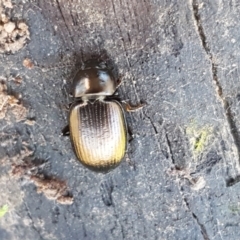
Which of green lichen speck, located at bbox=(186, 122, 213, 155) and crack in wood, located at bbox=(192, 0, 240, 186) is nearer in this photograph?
crack in wood, located at bbox=(192, 0, 240, 186)

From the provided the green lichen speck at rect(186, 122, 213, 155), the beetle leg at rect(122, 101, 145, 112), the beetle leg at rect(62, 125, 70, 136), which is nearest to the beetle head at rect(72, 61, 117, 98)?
the beetle leg at rect(122, 101, 145, 112)

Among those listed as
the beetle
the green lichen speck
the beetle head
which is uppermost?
the beetle head

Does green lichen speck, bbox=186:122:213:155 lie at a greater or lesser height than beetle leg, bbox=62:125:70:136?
lesser

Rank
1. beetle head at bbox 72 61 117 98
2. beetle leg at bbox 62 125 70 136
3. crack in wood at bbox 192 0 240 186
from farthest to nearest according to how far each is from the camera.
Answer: beetle leg at bbox 62 125 70 136 < beetle head at bbox 72 61 117 98 < crack in wood at bbox 192 0 240 186

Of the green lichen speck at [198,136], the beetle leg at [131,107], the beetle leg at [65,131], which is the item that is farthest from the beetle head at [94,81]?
the green lichen speck at [198,136]

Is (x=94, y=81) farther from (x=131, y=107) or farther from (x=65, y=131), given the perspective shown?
(x=65, y=131)

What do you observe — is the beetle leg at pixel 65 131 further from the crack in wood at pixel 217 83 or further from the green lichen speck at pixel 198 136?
the crack in wood at pixel 217 83

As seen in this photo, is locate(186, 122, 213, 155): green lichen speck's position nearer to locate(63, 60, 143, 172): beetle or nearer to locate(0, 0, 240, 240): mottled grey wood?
locate(0, 0, 240, 240): mottled grey wood

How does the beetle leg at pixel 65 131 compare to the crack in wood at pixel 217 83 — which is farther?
the beetle leg at pixel 65 131
